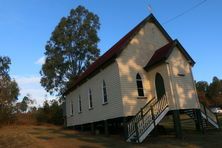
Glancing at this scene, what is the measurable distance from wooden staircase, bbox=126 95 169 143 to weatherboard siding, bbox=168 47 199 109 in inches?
44.4

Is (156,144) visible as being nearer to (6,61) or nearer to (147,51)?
(147,51)

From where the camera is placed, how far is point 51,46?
46156 mm

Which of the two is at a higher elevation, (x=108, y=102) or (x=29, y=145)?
(x=108, y=102)

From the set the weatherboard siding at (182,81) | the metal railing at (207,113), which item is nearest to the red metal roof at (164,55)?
the weatherboard siding at (182,81)

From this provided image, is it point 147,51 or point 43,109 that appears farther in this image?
point 43,109

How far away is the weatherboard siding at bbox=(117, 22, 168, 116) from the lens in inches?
789

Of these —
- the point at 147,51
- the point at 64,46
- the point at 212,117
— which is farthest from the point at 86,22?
the point at 212,117

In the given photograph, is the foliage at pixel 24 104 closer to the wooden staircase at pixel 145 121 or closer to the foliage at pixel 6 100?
the foliage at pixel 6 100

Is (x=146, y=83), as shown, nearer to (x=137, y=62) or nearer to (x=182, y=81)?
(x=137, y=62)

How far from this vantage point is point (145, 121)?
1805 cm

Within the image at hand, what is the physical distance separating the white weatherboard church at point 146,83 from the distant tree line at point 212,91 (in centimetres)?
8581

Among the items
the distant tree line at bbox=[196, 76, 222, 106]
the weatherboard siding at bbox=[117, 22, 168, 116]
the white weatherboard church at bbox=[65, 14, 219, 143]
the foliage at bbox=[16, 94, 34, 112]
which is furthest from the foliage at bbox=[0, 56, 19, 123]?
the distant tree line at bbox=[196, 76, 222, 106]

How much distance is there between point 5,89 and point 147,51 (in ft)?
82.7

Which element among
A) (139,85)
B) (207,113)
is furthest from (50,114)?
(207,113)
